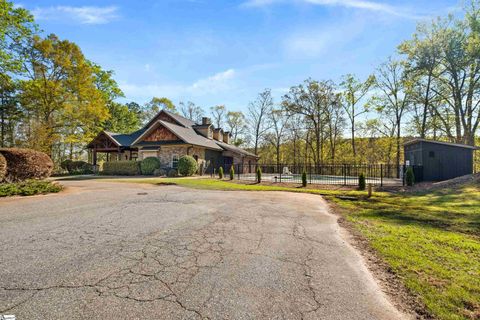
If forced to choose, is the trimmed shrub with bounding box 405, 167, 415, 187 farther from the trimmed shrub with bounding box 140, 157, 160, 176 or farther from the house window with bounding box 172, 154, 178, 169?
the trimmed shrub with bounding box 140, 157, 160, 176

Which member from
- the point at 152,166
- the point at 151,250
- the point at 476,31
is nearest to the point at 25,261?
the point at 151,250

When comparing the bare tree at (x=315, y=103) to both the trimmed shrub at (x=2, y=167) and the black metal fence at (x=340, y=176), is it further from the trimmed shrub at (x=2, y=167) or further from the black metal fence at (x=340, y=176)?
the trimmed shrub at (x=2, y=167)

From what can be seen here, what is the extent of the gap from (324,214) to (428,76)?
2643 centimetres

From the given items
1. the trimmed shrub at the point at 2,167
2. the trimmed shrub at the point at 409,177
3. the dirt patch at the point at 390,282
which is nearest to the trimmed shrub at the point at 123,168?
the trimmed shrub at the point at 2,167

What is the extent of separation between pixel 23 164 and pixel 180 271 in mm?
14000

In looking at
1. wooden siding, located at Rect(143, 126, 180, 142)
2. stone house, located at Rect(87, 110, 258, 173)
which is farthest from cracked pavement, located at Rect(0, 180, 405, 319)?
wooden siding, located at Rect(143, 126, 180, 142)

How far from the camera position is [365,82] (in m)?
33.1

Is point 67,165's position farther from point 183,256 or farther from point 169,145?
point 183,256

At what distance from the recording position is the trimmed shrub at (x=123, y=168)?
24.7 m

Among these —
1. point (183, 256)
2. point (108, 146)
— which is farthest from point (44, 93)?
point (183, 256)

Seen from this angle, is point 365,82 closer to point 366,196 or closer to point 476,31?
point 476,31

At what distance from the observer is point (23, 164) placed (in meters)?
12.3

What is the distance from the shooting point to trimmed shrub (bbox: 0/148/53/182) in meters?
11.9

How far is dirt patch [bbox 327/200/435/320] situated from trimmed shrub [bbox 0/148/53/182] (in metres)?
15.7
